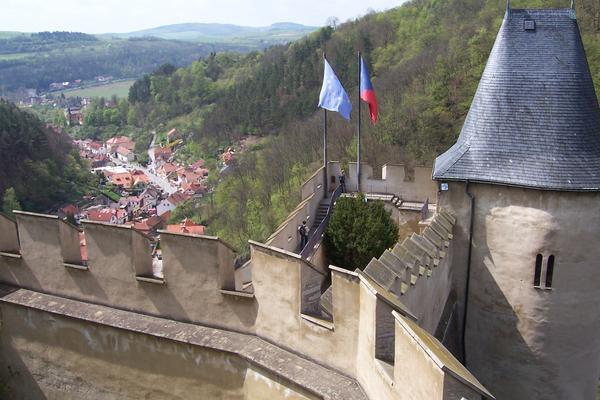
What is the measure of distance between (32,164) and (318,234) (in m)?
85.3

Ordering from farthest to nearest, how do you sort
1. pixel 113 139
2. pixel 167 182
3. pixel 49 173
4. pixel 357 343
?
pixel 113 139
pixel 167 182
pixel 49 173
pixel 357 343

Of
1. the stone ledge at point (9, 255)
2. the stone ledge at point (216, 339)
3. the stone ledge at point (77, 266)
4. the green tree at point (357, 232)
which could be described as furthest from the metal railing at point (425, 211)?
the stone ledge at point (9, 255)

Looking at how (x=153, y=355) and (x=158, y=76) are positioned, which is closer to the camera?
(x=153, y=355)

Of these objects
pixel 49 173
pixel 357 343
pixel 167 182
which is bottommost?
pixel 167 182

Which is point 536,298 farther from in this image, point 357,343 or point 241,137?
point 241,137

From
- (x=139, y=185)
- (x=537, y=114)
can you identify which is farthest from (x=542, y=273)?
(x=139, y=185)

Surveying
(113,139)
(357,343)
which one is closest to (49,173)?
(113,139)

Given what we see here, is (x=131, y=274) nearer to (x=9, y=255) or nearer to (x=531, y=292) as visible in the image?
(x=9, y=255)

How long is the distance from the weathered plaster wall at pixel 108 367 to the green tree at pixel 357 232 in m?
9.72

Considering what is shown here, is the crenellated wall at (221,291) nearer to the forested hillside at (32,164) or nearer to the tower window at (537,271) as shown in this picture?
the tower window at (537,271)

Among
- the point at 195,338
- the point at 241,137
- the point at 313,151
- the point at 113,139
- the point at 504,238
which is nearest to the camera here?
the point at 195,338

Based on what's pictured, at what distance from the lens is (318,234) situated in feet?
62.4

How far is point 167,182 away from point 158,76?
61952mm

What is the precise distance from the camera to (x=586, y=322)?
42.7 feet
